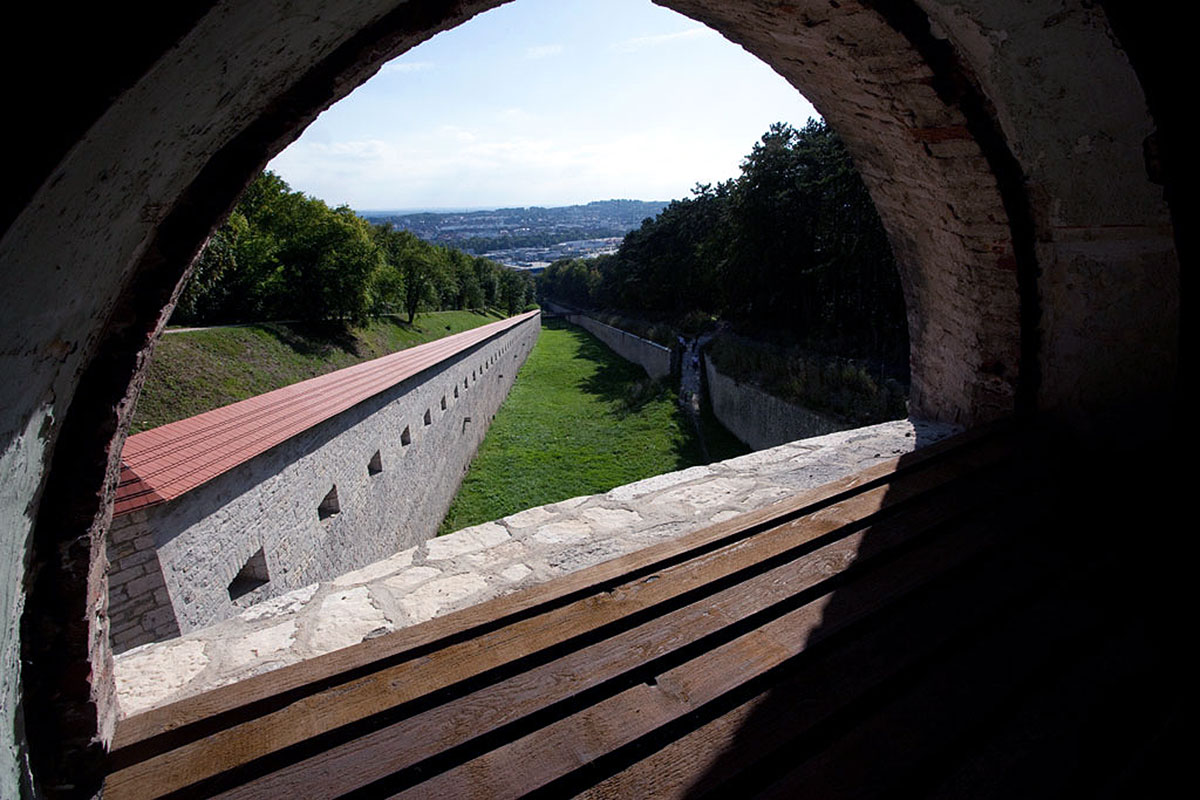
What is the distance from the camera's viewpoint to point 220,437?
500cm

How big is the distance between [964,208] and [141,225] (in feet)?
10.7

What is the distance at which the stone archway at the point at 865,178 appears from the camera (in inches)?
40.9

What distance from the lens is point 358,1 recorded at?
4.53 feet

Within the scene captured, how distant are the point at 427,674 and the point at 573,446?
13108 millimetres

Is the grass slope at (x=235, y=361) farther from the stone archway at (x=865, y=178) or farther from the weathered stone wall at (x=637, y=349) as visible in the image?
the weathered stone wall at (x=637, y=349)

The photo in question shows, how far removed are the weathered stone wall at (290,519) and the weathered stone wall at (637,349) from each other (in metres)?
13.5

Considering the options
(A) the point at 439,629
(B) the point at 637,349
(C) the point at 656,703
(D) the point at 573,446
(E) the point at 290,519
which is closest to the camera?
(C) the point at 656,703

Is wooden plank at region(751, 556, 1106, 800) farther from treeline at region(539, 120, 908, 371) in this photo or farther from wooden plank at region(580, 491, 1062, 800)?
treeline at region(539, 120, 908, 371)

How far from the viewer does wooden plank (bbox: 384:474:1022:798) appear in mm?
1264

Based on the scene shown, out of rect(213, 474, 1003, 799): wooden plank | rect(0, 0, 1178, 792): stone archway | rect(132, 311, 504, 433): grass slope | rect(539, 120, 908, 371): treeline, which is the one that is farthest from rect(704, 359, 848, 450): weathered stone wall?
rect(132, 311, 504, 433): grass slope

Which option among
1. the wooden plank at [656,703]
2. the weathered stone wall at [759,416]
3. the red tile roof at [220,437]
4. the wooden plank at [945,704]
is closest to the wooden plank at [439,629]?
the wooden plank at [656,703]

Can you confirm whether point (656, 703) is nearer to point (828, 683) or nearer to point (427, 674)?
point (828, 683)

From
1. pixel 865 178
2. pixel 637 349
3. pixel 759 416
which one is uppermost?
pixel 865 178

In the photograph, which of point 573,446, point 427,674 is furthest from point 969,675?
point 573,446
